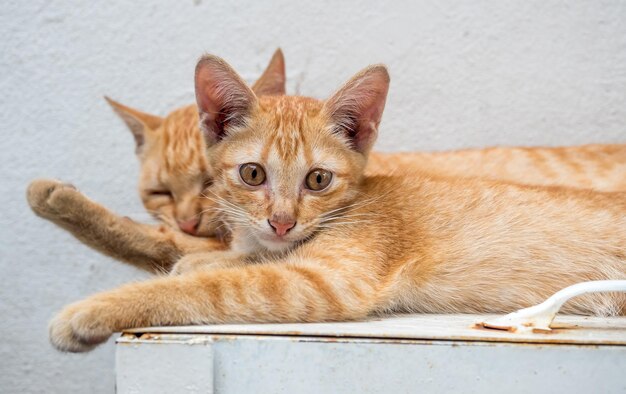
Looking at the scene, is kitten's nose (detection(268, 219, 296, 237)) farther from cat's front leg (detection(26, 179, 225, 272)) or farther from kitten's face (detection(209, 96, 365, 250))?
cat's front leg (detection(26, 179, 225, 272))

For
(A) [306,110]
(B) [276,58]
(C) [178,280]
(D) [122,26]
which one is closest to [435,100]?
(B) [276,58]

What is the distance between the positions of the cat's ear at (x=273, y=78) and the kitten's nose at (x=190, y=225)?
0.43m

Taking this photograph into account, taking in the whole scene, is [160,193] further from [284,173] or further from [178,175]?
[284,173]

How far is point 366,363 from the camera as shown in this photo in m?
0.93

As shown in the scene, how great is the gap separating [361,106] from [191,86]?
2.95ft

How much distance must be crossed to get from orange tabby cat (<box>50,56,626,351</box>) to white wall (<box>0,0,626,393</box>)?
642 millimetres

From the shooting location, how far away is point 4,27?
221cm

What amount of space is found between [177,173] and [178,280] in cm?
67

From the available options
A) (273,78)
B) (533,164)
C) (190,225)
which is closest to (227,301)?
(190,225)

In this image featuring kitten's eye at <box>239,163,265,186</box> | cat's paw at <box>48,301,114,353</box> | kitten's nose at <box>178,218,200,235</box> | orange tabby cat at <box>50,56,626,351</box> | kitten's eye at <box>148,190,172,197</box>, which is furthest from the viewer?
kitten's eye at <box>148,190,172,197</box>

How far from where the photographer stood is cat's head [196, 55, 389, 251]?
141 centimetres

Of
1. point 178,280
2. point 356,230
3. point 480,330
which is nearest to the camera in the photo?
point 480,330

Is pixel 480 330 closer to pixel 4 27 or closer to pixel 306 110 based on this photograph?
pixel 306 110

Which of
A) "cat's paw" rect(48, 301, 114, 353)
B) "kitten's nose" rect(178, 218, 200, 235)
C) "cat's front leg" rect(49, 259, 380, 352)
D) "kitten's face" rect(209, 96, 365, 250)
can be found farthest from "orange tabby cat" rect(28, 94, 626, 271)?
"cat's paw" rect(48, 301, 114, 353)
